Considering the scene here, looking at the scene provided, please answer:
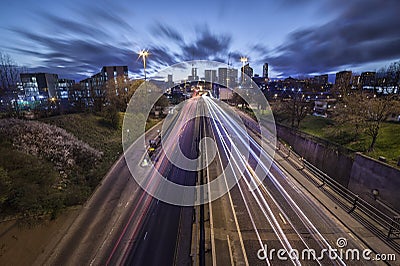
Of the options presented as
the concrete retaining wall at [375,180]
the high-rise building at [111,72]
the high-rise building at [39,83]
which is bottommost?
the concrete retaining wall at [375,180]

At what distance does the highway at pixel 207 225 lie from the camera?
7484 millimetres

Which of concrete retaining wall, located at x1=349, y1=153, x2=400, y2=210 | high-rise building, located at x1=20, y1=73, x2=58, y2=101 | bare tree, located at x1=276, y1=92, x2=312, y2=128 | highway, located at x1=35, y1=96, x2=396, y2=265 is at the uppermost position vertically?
high-rise building, located at x1=20, y1=73, x2=58, y2=101

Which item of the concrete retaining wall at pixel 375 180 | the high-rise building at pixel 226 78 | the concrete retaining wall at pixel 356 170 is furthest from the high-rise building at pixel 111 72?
the concrete retaining wall at pixel 375 180

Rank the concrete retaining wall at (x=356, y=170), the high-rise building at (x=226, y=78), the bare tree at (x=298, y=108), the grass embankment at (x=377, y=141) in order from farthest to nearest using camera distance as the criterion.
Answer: the high-rise building at (x=226, y=78)
the bare tree at (x=298, y=108)
the grass embankment at (x=377, y=141)
the concrete retaining wall at (x=356, y=170)

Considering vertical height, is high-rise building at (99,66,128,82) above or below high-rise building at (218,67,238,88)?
above

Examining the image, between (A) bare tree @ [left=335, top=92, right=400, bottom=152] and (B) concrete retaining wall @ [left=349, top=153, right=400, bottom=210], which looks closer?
(B) concrete retaining wall @ [left=349, top=153, right=400, bottom=210]

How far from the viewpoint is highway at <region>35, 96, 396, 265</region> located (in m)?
7.48

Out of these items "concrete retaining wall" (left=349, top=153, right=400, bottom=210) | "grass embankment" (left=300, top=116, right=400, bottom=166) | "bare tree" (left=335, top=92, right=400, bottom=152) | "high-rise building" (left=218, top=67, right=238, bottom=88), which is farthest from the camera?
"high-rise building" (left=218, top=67, right=238, bottom=88)

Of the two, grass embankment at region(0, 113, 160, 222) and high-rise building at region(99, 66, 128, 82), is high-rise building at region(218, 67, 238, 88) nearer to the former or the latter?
high-rise building at region(99, 66, 128, 82)

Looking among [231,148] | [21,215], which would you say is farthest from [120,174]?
[231,148]

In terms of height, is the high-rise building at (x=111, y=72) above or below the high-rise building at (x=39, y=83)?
above

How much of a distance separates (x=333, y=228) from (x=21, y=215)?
592 inches

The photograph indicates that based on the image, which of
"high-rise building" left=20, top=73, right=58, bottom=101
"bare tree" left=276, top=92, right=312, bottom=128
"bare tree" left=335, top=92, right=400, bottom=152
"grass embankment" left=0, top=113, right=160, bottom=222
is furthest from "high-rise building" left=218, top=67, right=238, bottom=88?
"high-rise building" left=20, top=73, right=58, bottom=101

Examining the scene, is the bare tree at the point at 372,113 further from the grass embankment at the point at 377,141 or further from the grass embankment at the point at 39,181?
the grass embankment at the point at 39,181
